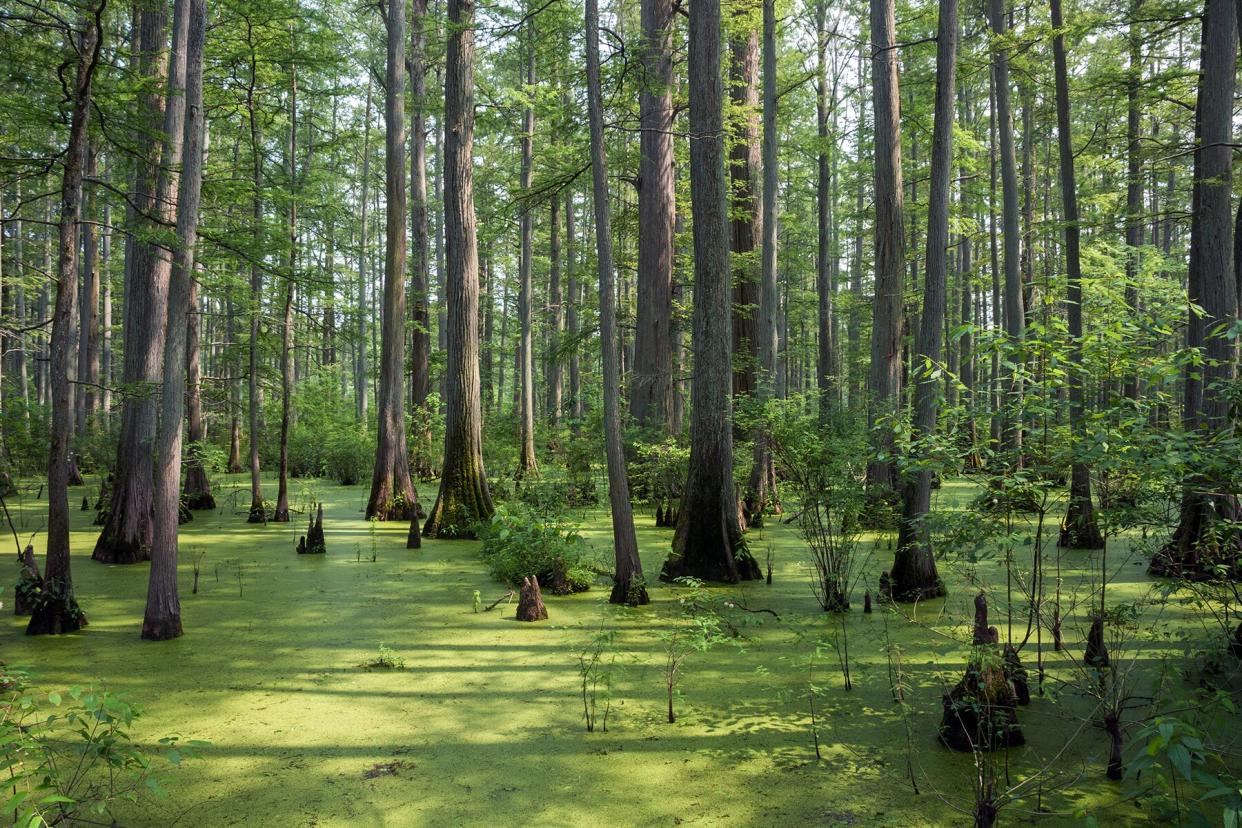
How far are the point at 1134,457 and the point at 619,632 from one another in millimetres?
3873

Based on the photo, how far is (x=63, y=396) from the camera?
18.8ft

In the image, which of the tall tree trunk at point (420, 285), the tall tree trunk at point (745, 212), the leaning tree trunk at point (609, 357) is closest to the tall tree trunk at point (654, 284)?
the tall tree trunk at point (745, 212)

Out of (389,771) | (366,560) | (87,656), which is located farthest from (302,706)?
(366,560)

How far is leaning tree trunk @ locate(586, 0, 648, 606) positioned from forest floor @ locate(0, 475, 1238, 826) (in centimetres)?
36

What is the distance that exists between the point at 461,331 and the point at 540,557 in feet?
14.1

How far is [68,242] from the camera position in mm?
6047

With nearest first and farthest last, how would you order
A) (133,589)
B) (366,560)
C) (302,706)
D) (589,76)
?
(302,706) < (589,76) < (133,589) < (366,560)

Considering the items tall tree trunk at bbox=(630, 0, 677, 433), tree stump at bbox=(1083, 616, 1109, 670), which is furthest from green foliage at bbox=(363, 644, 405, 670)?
tall tree trunk at bbox=(630, 0, 677, 433)

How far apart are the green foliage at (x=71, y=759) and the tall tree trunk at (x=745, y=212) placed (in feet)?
30.8

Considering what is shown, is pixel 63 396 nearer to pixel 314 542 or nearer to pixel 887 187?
pixel 314 542

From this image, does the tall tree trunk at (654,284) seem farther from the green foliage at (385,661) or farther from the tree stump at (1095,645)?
the tree stump at (1095,645)

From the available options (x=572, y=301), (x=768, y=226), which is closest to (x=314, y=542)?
(x=768, y=226)

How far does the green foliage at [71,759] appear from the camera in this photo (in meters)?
2.30

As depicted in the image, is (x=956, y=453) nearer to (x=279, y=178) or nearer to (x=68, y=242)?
(x=68, y=242)
